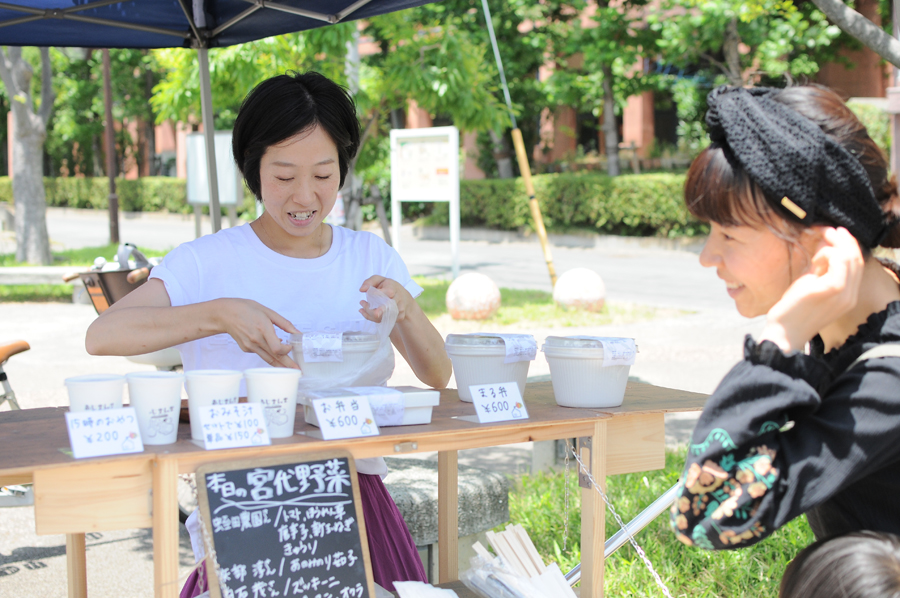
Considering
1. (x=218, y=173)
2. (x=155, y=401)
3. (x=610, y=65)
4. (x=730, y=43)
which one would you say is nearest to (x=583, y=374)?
(x=155, y=401)

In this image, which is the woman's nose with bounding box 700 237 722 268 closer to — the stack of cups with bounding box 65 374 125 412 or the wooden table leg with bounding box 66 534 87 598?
the stack of cups with bounding box 65 374 125 412

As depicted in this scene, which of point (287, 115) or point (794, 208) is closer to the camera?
point (794, 208)

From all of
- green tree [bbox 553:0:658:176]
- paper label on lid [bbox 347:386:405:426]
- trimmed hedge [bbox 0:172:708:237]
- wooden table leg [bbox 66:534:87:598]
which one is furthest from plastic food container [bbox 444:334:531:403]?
green tree [bbox 553:0:658:176]

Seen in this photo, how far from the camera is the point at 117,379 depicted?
1470 mm

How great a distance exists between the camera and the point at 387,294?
6.68 ft

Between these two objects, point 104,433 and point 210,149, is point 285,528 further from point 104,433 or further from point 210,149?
point 210,149

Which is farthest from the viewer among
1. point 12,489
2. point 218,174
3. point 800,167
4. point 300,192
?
point 218,174

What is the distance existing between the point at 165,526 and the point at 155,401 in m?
0.21

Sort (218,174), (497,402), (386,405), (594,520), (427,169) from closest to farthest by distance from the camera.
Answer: (386,405) < (497,402) < (594,520) < (218,174) < (427,169)

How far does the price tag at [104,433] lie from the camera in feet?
4.44

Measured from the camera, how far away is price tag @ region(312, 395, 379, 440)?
59.4 inches

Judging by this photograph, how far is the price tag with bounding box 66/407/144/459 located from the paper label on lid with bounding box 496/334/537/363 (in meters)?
0.81

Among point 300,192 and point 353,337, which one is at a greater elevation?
point 300,192

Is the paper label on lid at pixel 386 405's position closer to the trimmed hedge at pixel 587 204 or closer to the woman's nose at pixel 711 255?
the woman's nose at pixel 711 255
